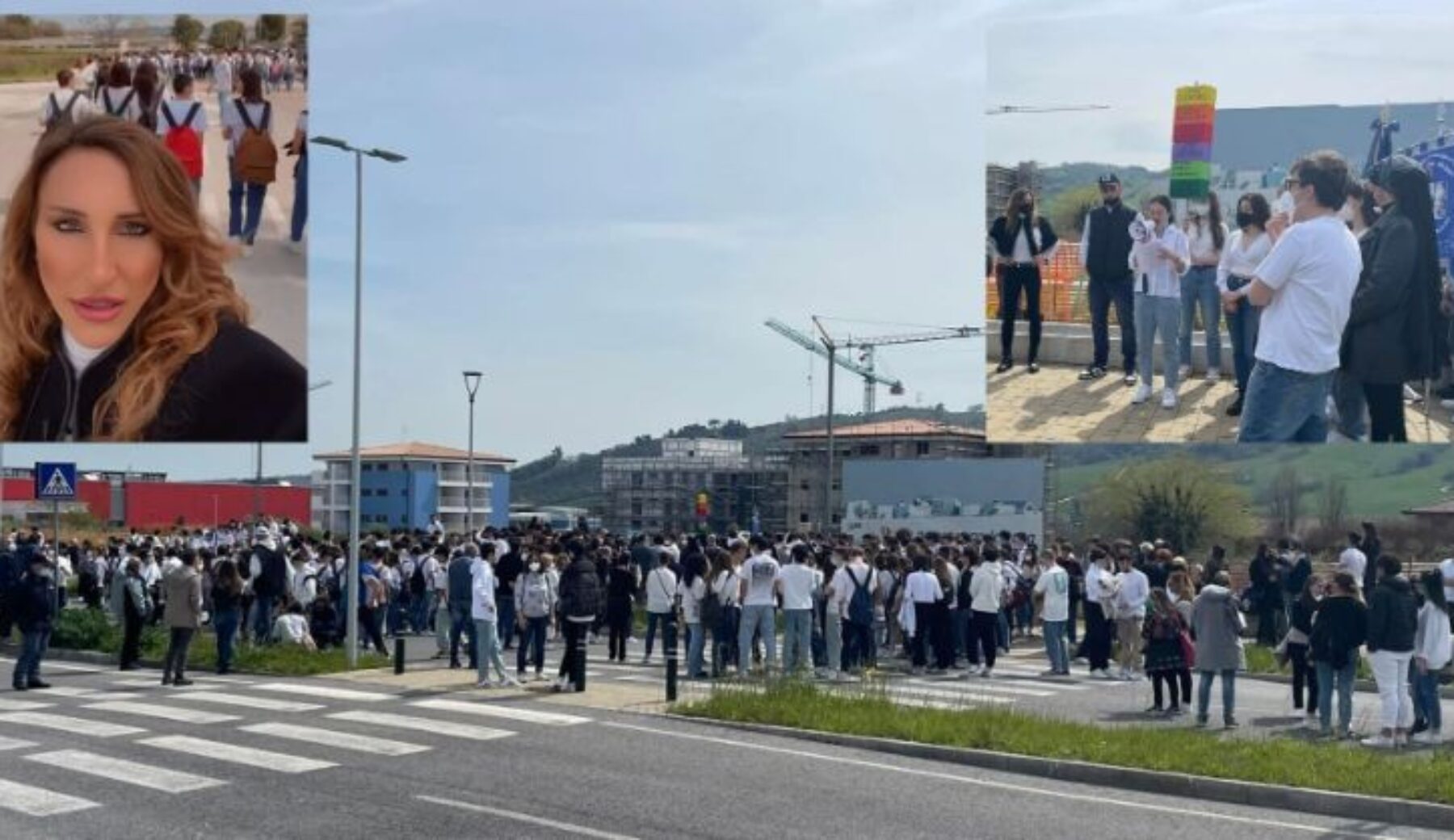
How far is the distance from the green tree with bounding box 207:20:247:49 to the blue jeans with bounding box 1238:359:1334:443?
2215cm

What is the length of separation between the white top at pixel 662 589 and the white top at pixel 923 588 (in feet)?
10.3

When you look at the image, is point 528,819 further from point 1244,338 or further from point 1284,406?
point 1244,338

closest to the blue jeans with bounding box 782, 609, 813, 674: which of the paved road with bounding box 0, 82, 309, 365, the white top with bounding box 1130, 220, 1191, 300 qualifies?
the white top with bounding box 1130, 220, 1191, 300

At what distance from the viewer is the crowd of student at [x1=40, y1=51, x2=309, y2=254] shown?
3525 centimetres

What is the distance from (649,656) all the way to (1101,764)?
35.4 feet

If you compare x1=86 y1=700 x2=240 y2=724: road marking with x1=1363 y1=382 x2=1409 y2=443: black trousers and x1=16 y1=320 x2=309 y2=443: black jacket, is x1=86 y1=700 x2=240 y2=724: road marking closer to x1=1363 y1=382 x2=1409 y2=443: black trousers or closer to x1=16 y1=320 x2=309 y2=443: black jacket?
x1=16 y1=320 x2=309 y2=443: black jacket

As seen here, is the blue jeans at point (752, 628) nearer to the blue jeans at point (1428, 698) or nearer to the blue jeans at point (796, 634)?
the blue jeans at point (796, 634)

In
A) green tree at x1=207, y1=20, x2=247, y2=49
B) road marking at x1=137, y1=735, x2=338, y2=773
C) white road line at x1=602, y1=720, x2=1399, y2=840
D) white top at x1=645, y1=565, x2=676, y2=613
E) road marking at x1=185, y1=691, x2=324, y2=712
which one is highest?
green tree at x1=207, y1=20, x2=247, y2=49

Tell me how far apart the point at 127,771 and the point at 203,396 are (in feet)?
75.1

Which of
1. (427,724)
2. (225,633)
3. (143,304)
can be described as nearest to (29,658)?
(225,633)

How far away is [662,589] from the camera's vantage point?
866 inches

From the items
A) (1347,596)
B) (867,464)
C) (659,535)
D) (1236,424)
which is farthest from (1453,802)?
(867,464)

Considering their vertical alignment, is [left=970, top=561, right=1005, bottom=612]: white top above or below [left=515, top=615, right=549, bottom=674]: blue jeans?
above

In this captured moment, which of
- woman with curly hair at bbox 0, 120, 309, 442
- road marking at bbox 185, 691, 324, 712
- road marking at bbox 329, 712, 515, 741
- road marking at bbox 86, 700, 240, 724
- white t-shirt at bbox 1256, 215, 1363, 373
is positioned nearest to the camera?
road marking at bbox 329, 712, 515, 741
